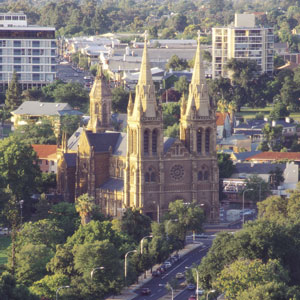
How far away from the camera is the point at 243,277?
118312 millimetres

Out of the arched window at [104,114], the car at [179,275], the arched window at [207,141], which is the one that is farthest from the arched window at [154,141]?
the car at [179,275]

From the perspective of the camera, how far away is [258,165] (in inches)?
7328

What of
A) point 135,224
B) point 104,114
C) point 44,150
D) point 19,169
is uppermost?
point 104,114

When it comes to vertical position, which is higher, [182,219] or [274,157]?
[274,157]

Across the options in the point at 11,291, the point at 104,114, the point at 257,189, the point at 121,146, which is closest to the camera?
the point at 11,291

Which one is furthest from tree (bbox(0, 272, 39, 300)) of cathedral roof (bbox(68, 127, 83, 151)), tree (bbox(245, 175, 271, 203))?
cathedral roof (bbox(68, 127, 83, 151))

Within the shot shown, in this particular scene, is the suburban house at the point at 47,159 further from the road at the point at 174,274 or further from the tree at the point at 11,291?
the tree at the point at 11,291

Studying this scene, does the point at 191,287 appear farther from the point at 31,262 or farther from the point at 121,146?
the point at 121,146

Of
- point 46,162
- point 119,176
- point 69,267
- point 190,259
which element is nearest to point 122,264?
point 69,267

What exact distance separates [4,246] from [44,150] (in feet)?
149

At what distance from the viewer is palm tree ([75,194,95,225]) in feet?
497

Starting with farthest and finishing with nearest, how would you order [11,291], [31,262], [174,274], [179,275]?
[174,274]
[179,275]
[31,262]
[11,291]

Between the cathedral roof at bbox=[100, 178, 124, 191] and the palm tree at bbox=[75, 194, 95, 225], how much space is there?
777cm

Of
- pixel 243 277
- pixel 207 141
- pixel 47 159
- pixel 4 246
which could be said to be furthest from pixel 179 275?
pixel 47 159
